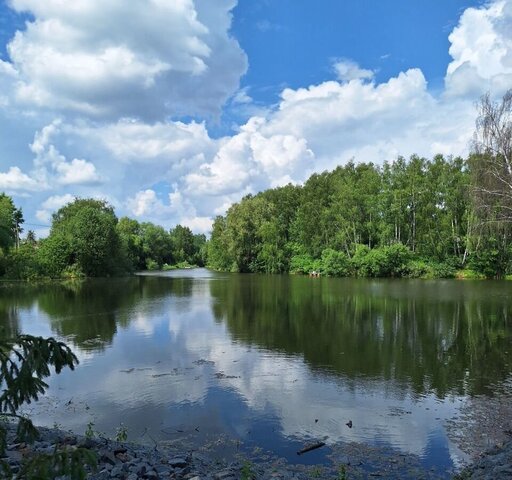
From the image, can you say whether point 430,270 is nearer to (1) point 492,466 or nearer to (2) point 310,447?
(2) point 310,447

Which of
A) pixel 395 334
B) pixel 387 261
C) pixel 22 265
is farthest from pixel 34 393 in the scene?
pixel 22 265

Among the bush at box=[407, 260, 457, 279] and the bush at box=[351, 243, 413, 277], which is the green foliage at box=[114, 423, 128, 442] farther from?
the bush at box=[407, 260, 457, 279]

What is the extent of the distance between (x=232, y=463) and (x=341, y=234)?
7769cm

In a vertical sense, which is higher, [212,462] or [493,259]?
[493,259]

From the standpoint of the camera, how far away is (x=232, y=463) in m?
9.78

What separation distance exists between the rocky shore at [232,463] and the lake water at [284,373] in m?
0.56

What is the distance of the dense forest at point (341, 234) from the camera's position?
73.9m

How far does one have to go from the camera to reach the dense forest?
7394 centimetres

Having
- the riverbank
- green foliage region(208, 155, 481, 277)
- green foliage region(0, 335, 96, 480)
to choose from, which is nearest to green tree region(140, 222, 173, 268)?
green foliage region(208, 155, 481, 277)

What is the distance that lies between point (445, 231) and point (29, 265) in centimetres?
6992

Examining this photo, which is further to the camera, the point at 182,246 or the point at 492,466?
the point at 182,246

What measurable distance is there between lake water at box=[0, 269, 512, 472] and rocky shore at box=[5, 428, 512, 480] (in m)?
0.56

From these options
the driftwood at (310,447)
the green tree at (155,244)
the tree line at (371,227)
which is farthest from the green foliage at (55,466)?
the green tree at (155,244)

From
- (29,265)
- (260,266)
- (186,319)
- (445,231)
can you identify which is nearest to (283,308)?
(186,319)
